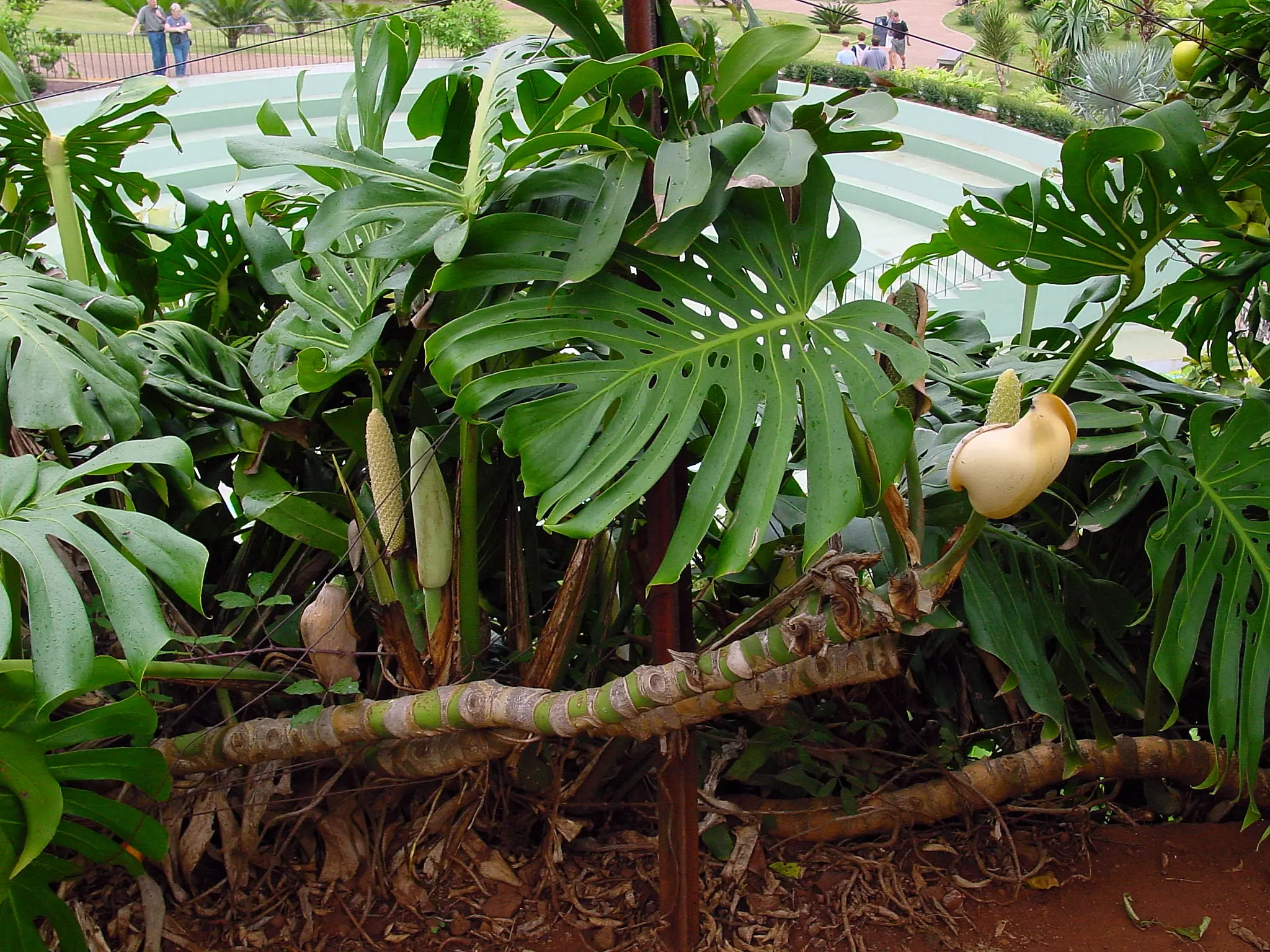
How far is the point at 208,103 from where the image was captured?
12.2 m

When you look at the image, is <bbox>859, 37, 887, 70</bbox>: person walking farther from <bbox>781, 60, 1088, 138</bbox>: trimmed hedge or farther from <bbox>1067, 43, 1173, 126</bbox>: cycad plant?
<bbox>1067, 43, 1173, 126</bbox>: cycad plant

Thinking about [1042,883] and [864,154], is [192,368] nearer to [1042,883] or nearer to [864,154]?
[1042,883]

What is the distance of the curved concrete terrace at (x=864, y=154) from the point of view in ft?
32.7

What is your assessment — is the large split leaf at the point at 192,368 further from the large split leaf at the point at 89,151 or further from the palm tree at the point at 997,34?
the palm tree at the point at 997,34

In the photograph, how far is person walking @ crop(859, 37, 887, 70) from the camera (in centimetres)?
1227

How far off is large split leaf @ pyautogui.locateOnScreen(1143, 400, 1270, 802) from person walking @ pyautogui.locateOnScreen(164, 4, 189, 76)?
1205 cm

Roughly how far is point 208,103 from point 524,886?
12545mm

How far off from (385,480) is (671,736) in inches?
16.3

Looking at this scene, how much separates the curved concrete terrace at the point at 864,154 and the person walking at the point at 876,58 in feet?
1.98

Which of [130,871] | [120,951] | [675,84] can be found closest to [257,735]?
[130,871]

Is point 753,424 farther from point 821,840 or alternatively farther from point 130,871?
point 130,871

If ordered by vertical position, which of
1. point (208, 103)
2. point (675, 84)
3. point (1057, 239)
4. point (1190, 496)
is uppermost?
point (675, 84)

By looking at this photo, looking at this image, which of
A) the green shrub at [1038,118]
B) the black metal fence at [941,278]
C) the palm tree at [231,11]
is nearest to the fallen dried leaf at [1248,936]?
the black metal fence at [941,278]

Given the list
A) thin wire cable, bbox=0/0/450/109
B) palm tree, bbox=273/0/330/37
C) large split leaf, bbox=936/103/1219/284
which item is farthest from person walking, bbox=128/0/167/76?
large split leaf, bbox=936/103/1219/284
